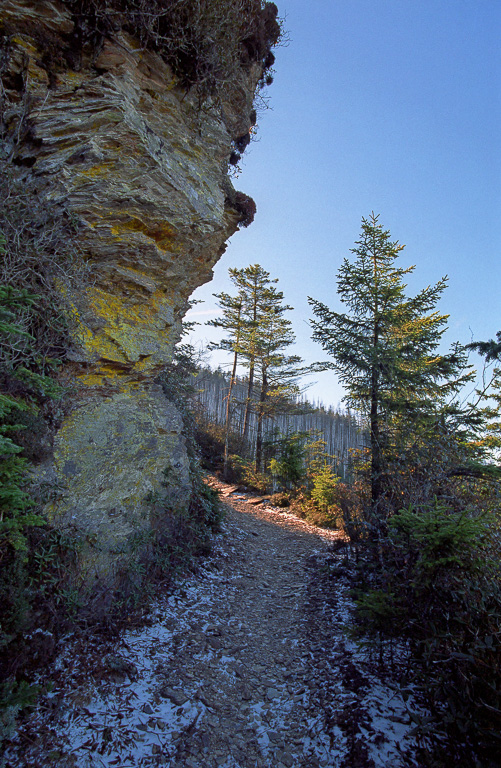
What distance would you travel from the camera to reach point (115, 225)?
5.20m

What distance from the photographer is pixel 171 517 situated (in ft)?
19.8

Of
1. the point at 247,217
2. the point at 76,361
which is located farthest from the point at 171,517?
the point at 247,217

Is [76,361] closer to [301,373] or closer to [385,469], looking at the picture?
[385,469]

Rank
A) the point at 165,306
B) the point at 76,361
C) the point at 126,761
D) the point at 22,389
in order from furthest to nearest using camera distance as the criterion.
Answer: the point at 165,306
the point at 76,361
the point at 22,389
the point at 126,761

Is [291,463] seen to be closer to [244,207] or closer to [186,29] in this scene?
[244,207]

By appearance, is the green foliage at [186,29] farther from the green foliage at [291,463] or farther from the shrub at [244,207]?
the green foliage at [291,463]

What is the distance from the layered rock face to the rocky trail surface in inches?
52.7

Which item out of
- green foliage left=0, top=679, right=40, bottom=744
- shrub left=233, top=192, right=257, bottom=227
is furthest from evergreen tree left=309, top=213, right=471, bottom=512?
green foliage left=0, top=679, right=40, bottom=744

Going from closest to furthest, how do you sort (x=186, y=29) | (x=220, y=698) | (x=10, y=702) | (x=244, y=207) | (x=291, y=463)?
(x=10, y=702), (x=220, y=698), (x=186, y=29), (x=244, y=207), (x=291, y=463)

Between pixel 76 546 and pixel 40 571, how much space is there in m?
0.54

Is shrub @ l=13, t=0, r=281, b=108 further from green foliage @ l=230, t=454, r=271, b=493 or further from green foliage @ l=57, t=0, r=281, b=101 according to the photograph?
green foliage @ l=230, t=454, r=271, b=493

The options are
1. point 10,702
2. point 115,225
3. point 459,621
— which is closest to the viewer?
point 10,702

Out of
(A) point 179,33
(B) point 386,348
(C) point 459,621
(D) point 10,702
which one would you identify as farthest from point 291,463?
(A) point 179,33

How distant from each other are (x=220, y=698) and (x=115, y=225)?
6475 mm
